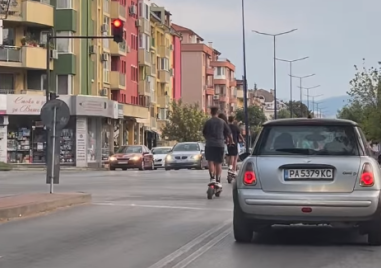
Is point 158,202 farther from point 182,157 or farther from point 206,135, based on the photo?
point 182,157

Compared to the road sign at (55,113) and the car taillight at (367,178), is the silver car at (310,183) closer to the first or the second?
the car taillight at (367,178)

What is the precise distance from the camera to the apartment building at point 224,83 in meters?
129

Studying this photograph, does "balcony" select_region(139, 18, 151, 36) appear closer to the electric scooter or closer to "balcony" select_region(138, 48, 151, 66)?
"balcony" select_region(138, 48, 151, 66)

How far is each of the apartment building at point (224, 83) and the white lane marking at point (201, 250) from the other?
112985mm

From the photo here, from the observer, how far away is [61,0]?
56562 millimetres

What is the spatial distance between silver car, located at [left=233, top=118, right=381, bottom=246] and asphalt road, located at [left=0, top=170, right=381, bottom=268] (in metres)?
0.41

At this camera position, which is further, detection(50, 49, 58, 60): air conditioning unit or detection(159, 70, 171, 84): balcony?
detection(159, 70, 171, 84): balcony

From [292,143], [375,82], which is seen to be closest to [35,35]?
[375,82]

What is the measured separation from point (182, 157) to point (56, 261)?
3307 centimetres

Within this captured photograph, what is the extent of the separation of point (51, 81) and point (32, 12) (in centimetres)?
488

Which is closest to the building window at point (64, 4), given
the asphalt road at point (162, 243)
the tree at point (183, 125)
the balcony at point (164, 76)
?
the tree at point (183, 125)

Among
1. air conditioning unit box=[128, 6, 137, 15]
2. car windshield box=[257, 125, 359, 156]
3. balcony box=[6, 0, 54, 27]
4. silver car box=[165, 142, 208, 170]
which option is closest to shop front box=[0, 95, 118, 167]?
balcony box=[6, 0, 54, 27]

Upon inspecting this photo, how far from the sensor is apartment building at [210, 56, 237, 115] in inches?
5079

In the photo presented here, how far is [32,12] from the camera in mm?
53312
